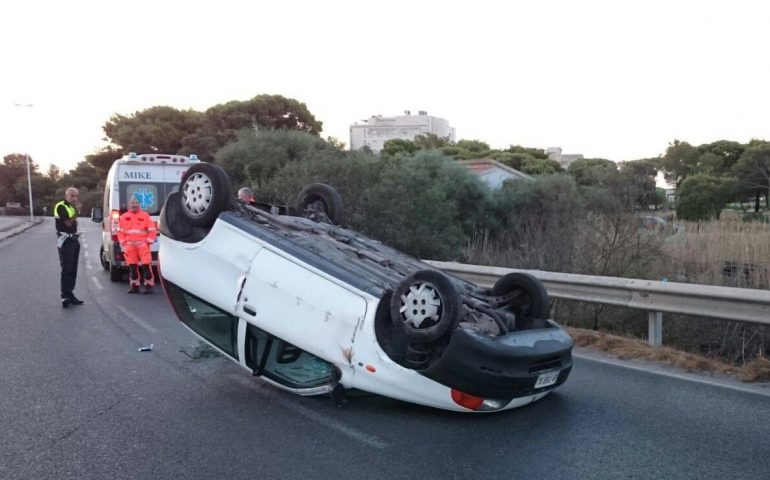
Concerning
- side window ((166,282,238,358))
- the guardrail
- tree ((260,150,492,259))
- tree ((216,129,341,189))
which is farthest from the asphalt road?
tree ((216,129,341,189))

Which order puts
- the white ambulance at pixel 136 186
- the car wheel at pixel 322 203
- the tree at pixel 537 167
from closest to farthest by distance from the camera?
the car wheel at pixel 322 203, the white ambulance at pixel 136 186, the tree at pixel 537 167

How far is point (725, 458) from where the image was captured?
434 centimetres

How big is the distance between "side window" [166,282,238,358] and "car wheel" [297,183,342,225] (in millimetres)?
1667

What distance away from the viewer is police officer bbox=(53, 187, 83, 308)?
10.3 meters

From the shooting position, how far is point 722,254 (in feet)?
35.7

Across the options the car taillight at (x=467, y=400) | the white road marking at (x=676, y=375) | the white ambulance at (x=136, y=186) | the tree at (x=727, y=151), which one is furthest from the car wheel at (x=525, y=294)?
the tree at (x=727, y=151)

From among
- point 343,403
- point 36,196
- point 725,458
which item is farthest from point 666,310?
point 36,196

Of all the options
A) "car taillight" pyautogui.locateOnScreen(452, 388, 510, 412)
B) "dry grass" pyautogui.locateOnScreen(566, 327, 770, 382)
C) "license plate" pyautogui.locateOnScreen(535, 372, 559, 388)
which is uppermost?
"license plate" pyautogui.locateOnScreen(535, 372, 559, 388)

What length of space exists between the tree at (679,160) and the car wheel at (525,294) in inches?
1989

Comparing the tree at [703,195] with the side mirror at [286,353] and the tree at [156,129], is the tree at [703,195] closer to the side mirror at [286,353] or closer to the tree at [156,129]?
the side mirror at [286,353]

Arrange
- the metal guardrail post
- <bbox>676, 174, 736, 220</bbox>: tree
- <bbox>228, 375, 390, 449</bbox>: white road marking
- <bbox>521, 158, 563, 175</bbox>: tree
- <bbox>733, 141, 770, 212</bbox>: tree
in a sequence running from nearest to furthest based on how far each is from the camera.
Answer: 1. <bbox>228, 375, 390, 449</bbox>: white road marking
2. the metal guardrail post
3. <bbox>676, 174, 736, 220</bbox>: tree
4. <bbox>733, 141, 770, 212</bbox>: tree
5. <bbox>521, 158, 563, 175</bbox>: tree

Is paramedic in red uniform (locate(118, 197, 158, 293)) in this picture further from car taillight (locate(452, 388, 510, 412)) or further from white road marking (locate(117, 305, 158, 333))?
car taillight (locate(452, 388, 510, 412))

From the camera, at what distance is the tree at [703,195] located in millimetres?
27266

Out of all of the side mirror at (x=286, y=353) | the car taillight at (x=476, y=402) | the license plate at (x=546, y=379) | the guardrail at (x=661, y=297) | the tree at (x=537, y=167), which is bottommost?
the car taillight at (x=476, y=402)
